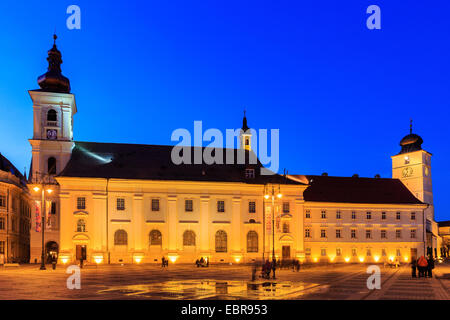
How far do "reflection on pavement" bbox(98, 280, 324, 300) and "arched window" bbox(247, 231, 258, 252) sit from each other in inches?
1280

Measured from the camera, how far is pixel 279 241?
6062 cm

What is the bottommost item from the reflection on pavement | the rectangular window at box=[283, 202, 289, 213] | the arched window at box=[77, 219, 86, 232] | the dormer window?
the reflection on pavement

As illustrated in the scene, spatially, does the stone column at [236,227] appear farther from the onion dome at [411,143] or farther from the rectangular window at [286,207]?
the onion dome at [411,143]

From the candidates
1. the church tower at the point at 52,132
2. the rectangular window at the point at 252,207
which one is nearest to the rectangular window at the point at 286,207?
the rectangular window at the point at 252,207

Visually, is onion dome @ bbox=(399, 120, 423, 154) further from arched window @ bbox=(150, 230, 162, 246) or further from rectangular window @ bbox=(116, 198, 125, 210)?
rectangular window @ bbox=(116, 198, 125, 210)

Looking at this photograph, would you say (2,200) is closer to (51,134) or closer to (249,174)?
(51,134)

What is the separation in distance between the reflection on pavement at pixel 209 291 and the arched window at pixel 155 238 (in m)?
29.9

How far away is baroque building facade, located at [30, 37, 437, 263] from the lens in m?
55.2

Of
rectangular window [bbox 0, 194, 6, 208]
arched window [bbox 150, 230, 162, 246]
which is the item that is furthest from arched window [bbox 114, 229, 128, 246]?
rectangular window [bbox 0, 194, 6, 208]

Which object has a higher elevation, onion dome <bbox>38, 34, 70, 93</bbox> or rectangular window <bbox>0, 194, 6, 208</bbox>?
onion dome <bbox>38, 34, 70, 93</bbox>
